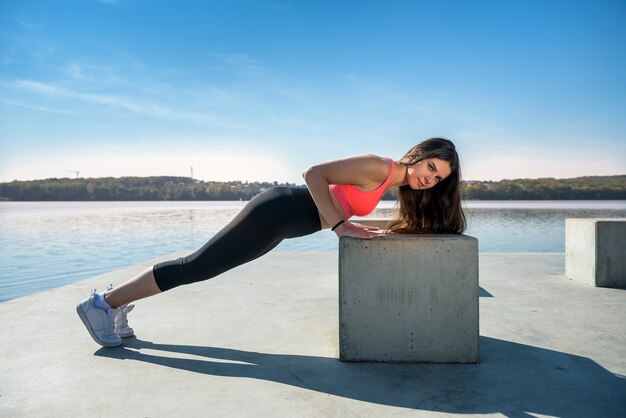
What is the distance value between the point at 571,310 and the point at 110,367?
10.8 ft

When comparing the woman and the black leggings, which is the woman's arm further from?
the black leggings

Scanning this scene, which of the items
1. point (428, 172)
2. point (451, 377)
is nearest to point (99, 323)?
point (451, 377)

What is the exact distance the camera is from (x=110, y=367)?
2.34 m

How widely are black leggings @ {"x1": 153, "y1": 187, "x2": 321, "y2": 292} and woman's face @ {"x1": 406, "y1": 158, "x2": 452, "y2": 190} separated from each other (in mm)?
597

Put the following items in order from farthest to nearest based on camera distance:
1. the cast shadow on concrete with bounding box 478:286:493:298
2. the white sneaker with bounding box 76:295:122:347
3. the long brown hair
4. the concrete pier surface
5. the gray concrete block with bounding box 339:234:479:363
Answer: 1. the cast shadow on concrete with bounding box 478:286:493:298
2. the long brown hair
3. the white sneaker with bounding box 76:295:122:347
4. the gray concrete block with bounding box 339:234:479:363
5. the concrete pier surface

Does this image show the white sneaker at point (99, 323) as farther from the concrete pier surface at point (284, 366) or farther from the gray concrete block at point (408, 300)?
the gray concrete block at point (408, 300)

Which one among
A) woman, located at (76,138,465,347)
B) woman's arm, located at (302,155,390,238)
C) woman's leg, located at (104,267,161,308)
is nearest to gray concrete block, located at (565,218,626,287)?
woman, located at (76,138,465,347)

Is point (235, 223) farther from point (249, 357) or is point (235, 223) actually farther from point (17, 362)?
point (17, 362)

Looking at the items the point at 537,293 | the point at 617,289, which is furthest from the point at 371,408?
the point at 617,289

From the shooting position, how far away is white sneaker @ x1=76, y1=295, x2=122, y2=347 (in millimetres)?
2631

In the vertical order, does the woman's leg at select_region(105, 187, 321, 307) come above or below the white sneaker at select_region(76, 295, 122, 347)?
above

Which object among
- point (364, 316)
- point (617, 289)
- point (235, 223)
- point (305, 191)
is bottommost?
point (617, 289)

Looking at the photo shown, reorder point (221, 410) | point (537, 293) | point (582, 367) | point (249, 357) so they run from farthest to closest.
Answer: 1. point (537, 293)
2. point (249, 357)
3. point (582, 367)
4. point (221, 410)

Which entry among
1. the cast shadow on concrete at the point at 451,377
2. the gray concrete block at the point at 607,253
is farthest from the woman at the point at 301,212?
the gray concrete block at the point at 607,253
